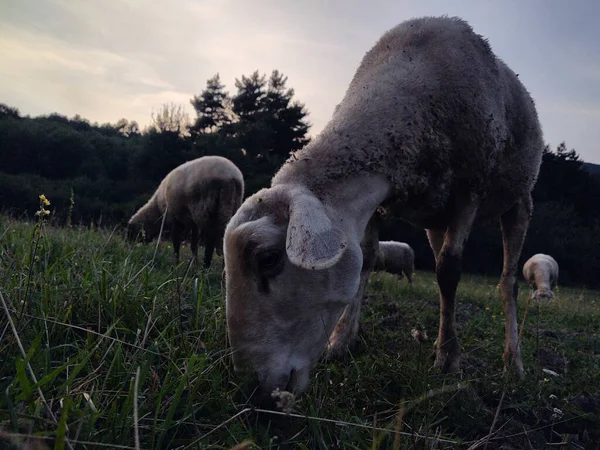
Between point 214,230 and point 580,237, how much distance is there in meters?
36.3

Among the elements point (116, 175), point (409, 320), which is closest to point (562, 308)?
point (409, 320)

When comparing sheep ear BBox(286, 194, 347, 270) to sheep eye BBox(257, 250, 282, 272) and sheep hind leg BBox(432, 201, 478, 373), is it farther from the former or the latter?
sheep hind leg BBox(432, 201, 478, 373)

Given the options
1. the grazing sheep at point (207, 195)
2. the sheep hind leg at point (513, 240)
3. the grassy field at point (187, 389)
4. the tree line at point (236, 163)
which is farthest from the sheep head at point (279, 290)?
the tree line at point (236, 163)

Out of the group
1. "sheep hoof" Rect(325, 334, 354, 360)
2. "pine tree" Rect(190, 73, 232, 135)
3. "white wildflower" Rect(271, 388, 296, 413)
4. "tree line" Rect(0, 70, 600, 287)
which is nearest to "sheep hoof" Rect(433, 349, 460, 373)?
"sheep hoof" Rect(325, 334, 354, 360)

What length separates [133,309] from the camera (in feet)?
8.24

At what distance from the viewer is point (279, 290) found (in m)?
2.28

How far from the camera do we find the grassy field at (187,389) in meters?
1.47

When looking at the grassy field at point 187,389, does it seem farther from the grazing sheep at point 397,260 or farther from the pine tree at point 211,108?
the pine tree at point 211,108

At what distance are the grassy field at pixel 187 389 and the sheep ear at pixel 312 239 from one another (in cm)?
60

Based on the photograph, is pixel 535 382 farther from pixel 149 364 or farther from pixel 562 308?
pixel 562 308

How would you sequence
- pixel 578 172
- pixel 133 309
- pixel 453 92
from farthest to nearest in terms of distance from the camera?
1. pixel 578 172
2. pixel 453 92
3. pixel 133 309

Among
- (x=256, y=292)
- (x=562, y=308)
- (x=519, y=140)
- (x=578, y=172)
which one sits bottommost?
(x=562, y=308)

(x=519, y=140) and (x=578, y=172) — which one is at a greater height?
(x=578, y=172)

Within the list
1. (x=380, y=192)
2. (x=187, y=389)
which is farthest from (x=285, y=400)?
(x=380, y=192)
